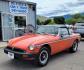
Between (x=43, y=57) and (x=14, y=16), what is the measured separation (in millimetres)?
7648

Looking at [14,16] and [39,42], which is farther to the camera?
Answer: [14,16]

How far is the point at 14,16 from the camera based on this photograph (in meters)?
13.2

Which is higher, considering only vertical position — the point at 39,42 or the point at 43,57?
the point at 39,42

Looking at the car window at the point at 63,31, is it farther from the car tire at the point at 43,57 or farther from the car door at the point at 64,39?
the car tire at the point at 43,57

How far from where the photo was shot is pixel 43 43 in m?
6.10

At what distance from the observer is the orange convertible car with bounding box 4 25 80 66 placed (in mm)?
5723

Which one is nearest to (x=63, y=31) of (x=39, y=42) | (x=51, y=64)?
(x=51, y=64)

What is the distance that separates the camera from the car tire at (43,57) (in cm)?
599

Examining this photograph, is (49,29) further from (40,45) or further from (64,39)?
(40,45)

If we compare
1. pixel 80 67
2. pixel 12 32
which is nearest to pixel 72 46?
pixel 80 67

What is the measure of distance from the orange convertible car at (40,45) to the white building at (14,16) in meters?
5.53

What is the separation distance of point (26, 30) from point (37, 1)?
354cm

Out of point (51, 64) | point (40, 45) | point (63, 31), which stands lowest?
point (51, 64)

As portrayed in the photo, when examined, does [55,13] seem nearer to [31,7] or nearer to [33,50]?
[31,7]
